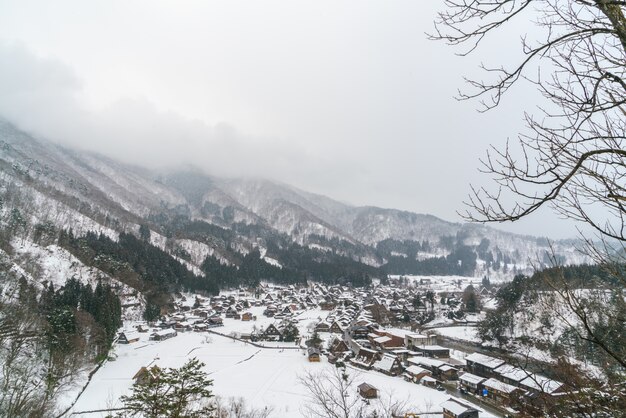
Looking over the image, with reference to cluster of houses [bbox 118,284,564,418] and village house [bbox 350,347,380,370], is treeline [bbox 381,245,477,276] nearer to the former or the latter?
cluster of houses [bbox 118,284,564,418]

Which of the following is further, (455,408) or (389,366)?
(389,366)

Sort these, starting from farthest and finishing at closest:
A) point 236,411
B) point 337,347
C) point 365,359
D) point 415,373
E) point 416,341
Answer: point 416,341, point 337,347, point 365,359, point 415,373, point 236,411

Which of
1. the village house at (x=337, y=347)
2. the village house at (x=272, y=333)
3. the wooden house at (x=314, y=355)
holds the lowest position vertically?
the village house at (x=272, y=333)

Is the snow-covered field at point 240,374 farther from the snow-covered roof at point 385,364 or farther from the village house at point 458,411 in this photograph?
the village house at point 458,411

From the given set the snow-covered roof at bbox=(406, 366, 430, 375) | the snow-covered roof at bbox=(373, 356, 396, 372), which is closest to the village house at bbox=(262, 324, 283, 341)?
the snow-covered roof at bbox=(373, 356, 396, 372)

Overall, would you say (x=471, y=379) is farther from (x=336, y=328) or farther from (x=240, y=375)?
(x=336, y=328)

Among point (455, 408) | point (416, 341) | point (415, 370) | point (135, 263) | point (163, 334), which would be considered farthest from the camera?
point (135, 263)

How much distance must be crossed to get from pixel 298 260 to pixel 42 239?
260 ft

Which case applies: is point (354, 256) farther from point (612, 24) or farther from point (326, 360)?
point (612, 24)

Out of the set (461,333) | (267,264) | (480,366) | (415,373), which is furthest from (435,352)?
(267,264)

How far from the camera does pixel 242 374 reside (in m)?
27.7

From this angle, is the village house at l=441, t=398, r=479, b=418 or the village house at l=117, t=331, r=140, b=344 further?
the village house at l=117, t=331, r=140, b=344

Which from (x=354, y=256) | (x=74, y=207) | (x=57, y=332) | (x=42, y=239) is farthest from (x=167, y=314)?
(x=354, y=256)

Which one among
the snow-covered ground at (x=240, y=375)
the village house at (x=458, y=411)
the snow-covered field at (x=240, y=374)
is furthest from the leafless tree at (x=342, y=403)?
the village house at (x=458, y=411)
